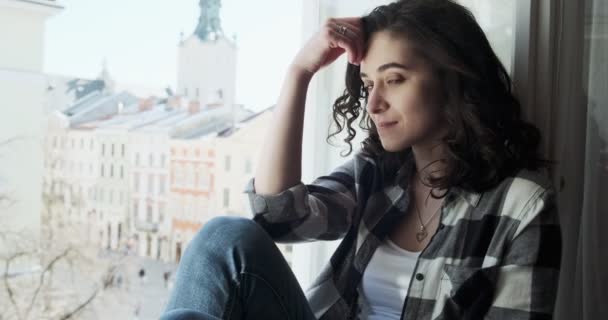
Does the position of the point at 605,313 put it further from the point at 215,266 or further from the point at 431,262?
the point at 215,266

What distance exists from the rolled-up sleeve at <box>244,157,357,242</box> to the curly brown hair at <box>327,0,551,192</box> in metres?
0.20

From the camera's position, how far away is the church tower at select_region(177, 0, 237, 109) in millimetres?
1409

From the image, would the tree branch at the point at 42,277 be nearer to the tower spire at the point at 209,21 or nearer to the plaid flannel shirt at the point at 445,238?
the plaid flannel shirt at the point at 445,238

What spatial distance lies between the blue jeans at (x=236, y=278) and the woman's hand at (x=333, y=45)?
336 millimetres

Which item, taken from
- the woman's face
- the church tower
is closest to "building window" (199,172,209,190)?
the church tower

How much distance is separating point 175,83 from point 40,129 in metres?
0.31

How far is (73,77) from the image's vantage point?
1.26 meters

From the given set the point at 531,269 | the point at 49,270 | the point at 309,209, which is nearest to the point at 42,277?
the point at 49,270

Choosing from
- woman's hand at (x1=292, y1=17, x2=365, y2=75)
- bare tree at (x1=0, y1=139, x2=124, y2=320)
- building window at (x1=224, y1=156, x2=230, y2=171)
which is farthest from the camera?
building window at (x1=224, y1=156, x2=230, y2=171)

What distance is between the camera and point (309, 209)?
113 cm

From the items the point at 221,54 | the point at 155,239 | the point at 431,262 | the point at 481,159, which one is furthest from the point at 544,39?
the point at 155,239

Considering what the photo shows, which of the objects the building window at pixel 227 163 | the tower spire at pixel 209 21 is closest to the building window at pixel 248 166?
the building window at pixel 227 163

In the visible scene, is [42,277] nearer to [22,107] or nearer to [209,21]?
[22,107]

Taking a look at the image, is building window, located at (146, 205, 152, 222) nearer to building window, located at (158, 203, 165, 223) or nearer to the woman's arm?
building window, located at (158, 203, 165, 223)
